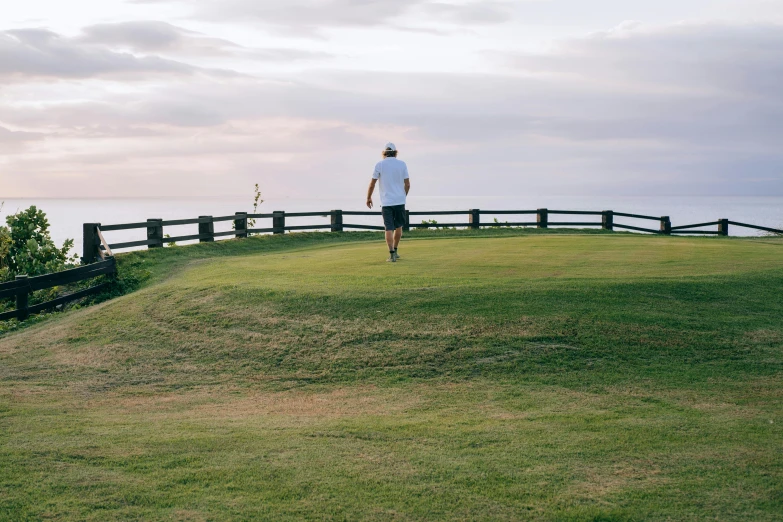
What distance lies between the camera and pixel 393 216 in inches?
614

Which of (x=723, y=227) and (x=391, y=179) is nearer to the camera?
(x=391, y=179)

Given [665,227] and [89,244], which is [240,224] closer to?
[89,244]

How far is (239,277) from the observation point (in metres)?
15.2

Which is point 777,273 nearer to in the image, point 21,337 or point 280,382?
point 280,382

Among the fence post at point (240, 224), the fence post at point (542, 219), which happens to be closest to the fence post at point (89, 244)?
the fence post at point (240, 224)

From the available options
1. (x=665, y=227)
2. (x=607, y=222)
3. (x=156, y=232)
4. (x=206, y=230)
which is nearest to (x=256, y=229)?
(x=206, y=230)

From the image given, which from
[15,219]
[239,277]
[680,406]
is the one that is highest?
[15,219]

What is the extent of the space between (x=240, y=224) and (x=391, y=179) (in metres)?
12.0

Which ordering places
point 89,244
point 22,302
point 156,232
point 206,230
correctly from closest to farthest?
point 22,302
point 89,244
point 156,232
point 206,230

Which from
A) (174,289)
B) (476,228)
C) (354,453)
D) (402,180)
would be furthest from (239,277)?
(476,228)

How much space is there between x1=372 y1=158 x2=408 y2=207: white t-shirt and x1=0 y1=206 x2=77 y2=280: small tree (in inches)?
372

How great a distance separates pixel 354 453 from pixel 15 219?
16698mm

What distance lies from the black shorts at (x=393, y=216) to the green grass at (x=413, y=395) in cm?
83

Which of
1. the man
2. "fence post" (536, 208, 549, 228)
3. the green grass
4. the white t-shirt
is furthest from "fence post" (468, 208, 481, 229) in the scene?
the white t-shirt
